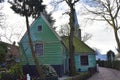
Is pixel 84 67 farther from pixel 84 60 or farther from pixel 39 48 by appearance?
pixel 39 48

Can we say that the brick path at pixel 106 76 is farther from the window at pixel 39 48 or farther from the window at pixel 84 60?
the window at pixel 39 48

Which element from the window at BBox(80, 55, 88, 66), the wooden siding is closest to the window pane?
the window at BBox(80, 55, 88, 66)

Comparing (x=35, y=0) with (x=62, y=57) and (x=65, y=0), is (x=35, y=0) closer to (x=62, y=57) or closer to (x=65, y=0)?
(x=65, y=0)

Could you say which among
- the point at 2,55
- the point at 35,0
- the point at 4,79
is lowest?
the point at 4,79

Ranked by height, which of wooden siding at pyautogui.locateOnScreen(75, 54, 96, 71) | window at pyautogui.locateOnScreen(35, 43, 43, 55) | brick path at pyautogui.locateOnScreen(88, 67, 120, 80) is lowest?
brick path at pyautogui.locateOnScreen(88, 67, 120, 80)

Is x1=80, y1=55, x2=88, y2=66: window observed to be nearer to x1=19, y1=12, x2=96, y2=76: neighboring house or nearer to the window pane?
the window pane

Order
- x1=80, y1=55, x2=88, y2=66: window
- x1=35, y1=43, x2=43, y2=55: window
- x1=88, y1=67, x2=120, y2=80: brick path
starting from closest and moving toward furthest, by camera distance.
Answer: x1=88, y1=67, x2=120, y2=80: brick path < x1=35, y1=43, x2=43, y2=55: window < x1=80, y1=55, x2=88, y2=66: window

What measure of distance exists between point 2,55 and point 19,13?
18.2ft

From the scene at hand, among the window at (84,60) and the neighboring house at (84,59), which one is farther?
the window at (84,60)

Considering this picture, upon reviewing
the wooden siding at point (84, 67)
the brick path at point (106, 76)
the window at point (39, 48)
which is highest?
the window at point (39, 48)

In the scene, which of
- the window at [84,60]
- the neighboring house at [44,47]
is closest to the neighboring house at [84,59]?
the window at [84,60]

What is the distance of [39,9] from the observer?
99.1ft

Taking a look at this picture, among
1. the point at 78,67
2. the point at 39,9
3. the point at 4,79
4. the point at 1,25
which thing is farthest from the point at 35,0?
the point at 78,67

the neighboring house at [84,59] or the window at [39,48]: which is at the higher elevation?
the window at [39,48]
